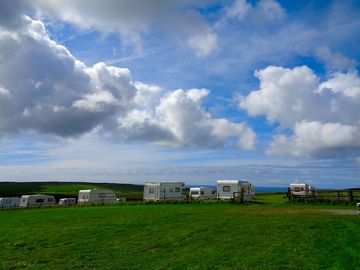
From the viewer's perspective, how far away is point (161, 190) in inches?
2542

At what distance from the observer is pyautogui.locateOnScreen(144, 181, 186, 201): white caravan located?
64500mm

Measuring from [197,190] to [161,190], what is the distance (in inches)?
344

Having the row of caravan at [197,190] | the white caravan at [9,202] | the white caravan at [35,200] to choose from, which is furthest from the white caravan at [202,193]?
the white caravan at [9,202]

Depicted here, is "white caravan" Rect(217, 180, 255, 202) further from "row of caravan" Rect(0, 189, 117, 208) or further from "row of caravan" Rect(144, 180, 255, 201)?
"row of caravan" Rect(0, 189, 117, 208)

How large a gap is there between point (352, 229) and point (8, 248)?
656 inches

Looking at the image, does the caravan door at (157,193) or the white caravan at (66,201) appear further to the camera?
the white caravan at (66,201)

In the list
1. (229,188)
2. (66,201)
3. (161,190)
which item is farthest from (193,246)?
(66,201)

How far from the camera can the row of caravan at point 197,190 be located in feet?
195

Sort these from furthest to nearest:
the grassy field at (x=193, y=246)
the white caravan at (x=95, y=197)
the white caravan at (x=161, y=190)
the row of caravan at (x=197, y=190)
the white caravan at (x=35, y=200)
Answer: the white caravan at (x=35, y=200)
the white caravan at (x=95, y=197)
the white caravan at (x=161, y=190)
the row of caravan at (x=197, y=190)
the grassy field at (x=193, y=246)

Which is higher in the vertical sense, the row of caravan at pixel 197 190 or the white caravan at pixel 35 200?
the row of caravan at pixel 197 190

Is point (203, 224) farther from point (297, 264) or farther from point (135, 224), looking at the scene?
point (297, 264)

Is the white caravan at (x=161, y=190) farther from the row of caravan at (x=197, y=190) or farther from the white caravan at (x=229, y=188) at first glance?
the white caravan at (x=229, y=188)

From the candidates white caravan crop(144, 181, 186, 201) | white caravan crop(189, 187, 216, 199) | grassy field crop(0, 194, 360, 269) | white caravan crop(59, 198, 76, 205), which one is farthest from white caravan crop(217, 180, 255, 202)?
grassy field crop(0, 194, 360, 269)

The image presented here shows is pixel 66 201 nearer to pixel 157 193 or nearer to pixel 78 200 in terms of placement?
pixel 78 200
